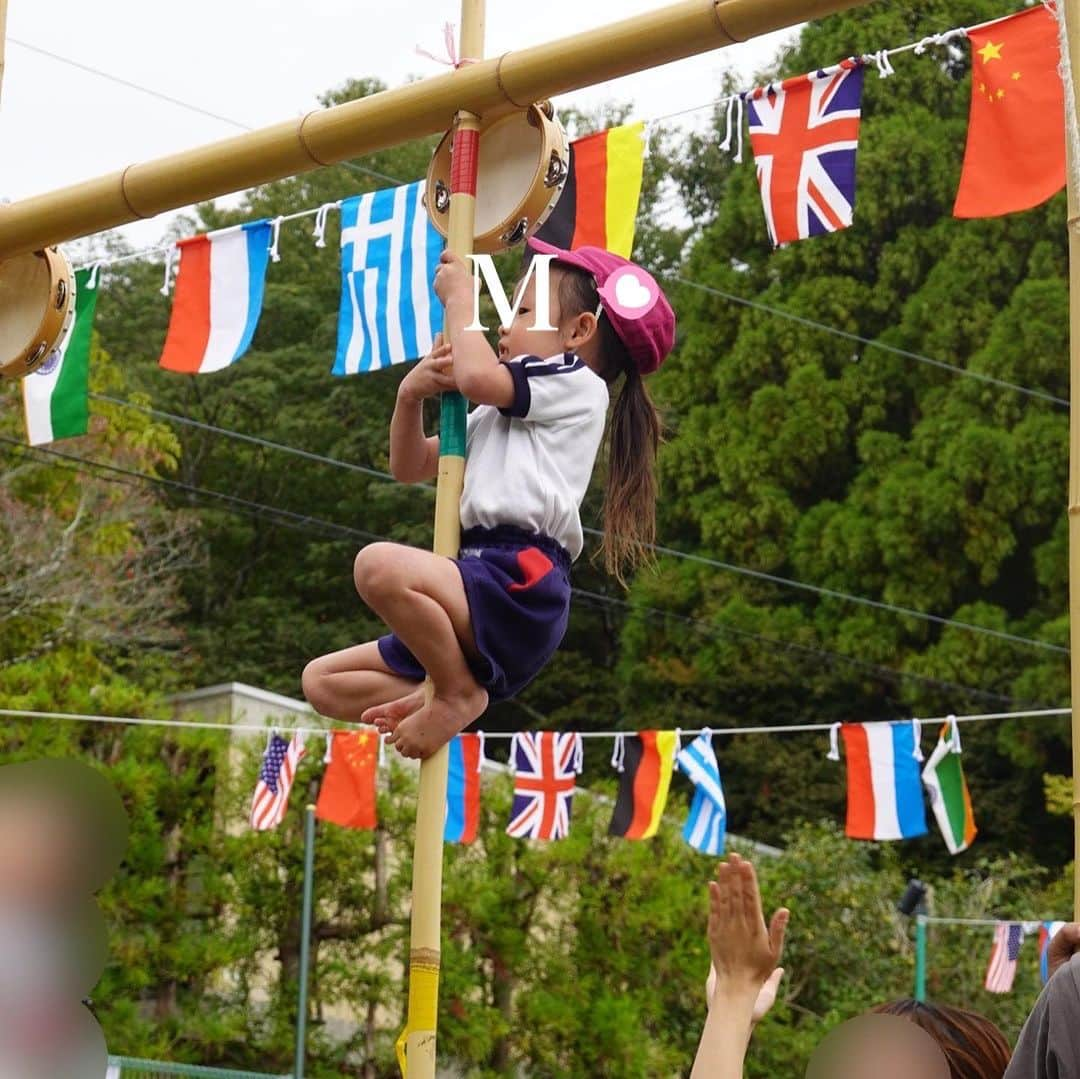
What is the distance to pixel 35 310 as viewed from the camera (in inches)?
168

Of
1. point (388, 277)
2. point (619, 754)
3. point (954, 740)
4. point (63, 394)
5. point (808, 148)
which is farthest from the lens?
point (619, 754)

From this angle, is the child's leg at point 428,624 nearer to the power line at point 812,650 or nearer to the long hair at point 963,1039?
the long hair at point 963,1039

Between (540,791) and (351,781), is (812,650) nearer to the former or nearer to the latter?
(540,791)

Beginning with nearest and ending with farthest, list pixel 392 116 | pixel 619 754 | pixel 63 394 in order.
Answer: pixel 392 116 → pixel 63 394 → pixel 619 754

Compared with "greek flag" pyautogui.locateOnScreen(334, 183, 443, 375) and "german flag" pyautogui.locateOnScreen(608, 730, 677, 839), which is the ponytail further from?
"german flag" pyautogui.locateOnScreen(608, 730, 677, 839)

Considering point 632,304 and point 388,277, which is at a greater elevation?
point 388,277

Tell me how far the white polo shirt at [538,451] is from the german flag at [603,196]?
3.93 metres

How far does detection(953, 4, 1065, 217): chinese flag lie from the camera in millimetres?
6547

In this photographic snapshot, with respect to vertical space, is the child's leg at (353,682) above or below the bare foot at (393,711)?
above

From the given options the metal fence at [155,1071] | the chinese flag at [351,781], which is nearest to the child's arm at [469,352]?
the metal fence at [155,1071]

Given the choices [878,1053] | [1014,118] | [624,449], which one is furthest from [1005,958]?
[878,1053]

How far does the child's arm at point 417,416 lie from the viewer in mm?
3338

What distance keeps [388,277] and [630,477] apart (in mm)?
4375

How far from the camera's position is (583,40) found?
342cm
